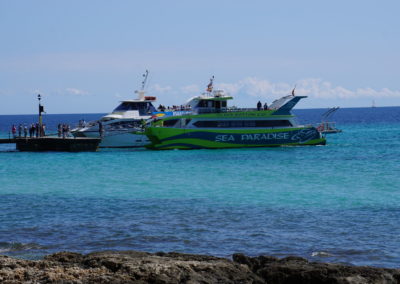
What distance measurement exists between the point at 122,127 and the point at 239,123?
9045 mm

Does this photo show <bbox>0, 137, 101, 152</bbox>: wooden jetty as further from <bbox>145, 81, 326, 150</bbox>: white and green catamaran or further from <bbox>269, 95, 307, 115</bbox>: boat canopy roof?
<bbox>269, 95, 307, 115</bbox>: boat canopy roof

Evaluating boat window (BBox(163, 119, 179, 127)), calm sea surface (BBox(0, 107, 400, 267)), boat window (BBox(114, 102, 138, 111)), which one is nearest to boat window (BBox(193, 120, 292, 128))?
boat window (BBox(163, 119, 179, 127))

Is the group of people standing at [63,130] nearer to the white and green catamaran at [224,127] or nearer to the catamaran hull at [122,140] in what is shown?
the catamaran hull at [122,140]

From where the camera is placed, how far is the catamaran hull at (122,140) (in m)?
46.0

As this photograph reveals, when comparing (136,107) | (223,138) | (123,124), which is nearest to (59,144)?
(123,124)

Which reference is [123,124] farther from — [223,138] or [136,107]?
[223,138]

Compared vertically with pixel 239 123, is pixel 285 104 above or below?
above

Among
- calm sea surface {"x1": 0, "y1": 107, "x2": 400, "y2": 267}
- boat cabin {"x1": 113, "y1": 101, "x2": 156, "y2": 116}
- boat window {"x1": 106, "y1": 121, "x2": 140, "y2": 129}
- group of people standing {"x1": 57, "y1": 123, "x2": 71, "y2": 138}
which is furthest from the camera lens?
boat cabin {"x1": 113, "y1": 101, "x2": 156, "y2": 116}

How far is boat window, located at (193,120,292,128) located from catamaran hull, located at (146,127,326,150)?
1.53 ft

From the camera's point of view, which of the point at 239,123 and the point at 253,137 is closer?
the point at 239,123

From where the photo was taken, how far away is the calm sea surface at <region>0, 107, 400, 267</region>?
13922 mm

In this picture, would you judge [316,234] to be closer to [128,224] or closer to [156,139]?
[128,224]

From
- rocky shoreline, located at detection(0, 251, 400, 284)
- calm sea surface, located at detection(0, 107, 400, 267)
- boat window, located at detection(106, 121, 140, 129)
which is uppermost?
boat window, located at detection(106, 121, 140, 129)

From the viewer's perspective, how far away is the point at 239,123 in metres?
45.0
